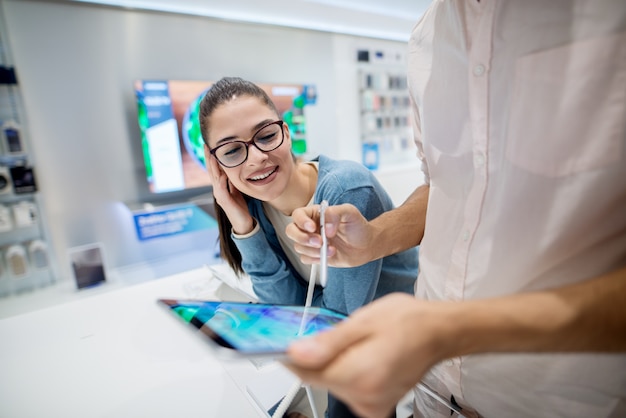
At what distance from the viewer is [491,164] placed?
Result: 0.52 metres

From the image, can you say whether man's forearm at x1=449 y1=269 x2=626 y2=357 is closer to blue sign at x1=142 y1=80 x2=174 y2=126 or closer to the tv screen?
the tv screen

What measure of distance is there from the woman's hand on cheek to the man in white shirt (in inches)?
14.5

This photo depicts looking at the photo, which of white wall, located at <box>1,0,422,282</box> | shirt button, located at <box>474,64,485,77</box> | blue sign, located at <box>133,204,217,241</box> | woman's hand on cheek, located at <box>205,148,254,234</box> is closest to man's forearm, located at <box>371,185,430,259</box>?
shirt button, located at <box>474,64,485,77</box>

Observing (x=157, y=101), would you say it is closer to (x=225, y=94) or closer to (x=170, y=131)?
(x=170, y=131)

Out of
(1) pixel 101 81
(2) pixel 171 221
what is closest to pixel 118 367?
(2) pixel 171 221

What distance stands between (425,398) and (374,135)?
3.35m

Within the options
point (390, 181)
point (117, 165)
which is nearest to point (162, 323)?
point (390, 181)

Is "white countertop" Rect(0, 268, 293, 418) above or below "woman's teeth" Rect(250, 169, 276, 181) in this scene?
below

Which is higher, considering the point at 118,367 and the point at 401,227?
the point at 401,227

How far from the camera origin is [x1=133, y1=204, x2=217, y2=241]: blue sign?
2.37m

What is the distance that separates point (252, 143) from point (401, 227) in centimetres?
41

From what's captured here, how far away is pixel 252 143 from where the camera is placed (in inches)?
32.7

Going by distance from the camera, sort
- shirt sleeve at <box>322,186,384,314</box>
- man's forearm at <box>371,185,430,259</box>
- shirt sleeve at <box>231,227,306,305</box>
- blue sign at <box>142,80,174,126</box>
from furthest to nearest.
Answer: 1. blue sign at <box>142,80,174,126</box>
2. shirt sleeve at <box>231,227,306,305</box>
3. shirt sleeve at <box>322,186,384,314</box>
4. man's forearm at <box>371,185,430,259</box>

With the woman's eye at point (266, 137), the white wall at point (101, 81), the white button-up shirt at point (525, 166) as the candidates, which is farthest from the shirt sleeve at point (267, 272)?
the white wall at point (101, 81)
